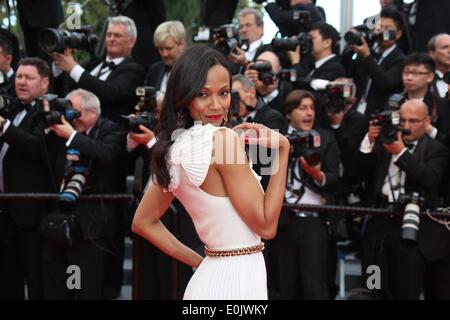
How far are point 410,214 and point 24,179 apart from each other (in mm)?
2687

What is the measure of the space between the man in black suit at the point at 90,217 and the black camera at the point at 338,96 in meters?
1.47

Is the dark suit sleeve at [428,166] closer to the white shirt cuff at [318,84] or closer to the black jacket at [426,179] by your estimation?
the black jacket at [426,179]

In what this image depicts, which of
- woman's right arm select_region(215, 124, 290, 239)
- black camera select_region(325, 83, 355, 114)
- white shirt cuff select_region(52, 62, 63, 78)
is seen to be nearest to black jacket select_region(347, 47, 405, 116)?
black camera select_region(325, 83, 355, 114)

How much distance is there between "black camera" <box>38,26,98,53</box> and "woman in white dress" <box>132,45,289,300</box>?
3754 mm

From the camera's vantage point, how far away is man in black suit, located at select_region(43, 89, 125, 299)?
6398 millimetres

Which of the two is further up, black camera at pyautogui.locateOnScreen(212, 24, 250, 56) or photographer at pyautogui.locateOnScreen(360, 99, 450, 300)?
black camera at pyautogui.locateOnScreen(212, 24, 250, 56)

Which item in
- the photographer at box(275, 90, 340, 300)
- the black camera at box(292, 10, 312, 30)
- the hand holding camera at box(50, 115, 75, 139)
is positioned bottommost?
the photographer at box(275, 90, 340, 300)

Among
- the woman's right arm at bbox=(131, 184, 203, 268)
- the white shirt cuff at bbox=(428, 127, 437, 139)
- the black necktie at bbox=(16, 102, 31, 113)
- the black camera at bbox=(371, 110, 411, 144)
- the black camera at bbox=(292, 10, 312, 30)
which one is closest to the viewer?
the woman's right arm at bbox=(131, 184, 203, 268)

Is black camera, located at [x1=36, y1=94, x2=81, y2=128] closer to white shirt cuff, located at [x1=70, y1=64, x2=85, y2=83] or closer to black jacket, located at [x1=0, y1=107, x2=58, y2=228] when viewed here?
black jacket, located at [x1=0, y1=107, x2=58, y2=228]

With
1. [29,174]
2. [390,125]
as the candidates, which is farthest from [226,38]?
[29,174]

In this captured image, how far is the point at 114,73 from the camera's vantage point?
704cm

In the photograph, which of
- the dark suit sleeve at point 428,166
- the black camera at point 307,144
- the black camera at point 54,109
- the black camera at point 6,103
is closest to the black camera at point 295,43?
the black camera at point 307,144

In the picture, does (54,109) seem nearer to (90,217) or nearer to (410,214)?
(90,217)
